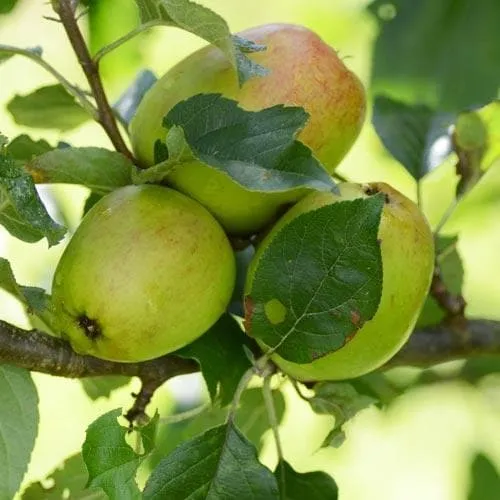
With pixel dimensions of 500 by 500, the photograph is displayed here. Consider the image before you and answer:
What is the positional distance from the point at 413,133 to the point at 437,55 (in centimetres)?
41

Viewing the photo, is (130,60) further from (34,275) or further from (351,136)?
A: (351,136)

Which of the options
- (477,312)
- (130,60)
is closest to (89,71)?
(130,60)

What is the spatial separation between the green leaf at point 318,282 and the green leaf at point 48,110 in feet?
0.90

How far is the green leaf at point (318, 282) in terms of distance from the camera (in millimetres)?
581

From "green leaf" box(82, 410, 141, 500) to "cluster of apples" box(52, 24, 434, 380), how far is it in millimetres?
53

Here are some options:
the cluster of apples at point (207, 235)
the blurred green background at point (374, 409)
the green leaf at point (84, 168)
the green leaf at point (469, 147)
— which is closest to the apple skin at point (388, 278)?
the cluster of apples at point (207, 235)

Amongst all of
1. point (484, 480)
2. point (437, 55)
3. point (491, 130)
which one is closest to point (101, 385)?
point (491, 130)

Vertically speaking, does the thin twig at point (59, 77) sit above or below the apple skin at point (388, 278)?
above

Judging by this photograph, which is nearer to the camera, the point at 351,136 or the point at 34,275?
the point at 351,136

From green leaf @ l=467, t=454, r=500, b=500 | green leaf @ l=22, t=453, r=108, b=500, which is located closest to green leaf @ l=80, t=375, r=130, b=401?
green leaf @ l=22, t=453, r=108, b=500

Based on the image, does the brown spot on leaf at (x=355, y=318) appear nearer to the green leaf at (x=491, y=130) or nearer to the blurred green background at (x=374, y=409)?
the green leaf at (x=491, y=130)

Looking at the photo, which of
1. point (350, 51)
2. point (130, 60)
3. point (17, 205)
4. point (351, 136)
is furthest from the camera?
point (350, 51)

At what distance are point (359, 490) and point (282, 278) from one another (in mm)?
777

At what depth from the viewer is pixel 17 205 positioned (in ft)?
1.90
